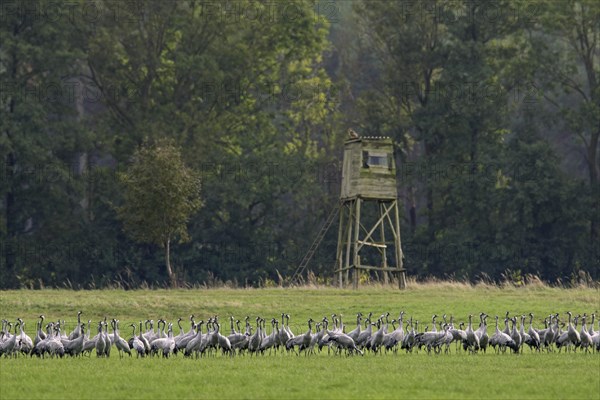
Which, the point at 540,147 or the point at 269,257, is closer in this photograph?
the point at 540,147

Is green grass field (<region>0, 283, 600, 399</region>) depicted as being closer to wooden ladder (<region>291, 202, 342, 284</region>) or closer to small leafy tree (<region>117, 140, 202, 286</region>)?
small leafy tree (<region>117, 140, 202, 286</region>)

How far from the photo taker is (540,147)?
253 feet

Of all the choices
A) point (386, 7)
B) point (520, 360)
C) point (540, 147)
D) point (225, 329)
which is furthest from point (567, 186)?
point (520, 360)

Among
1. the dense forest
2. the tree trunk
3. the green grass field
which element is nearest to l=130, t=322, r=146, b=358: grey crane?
the green grass field

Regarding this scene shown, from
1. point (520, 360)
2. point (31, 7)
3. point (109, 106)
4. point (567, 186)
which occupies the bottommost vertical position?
point (520, 360)

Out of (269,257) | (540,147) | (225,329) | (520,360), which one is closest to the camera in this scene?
(520,360)

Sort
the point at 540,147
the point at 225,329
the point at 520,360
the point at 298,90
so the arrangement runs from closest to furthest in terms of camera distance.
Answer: the point at 520,360 → the point at 225,329 → the point at 540,147 → the point at 298,90

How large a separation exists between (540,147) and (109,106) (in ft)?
82.3

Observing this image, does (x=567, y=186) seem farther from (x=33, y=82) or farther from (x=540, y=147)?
(x=33, y=82)

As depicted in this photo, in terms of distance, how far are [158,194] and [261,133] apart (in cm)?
1538

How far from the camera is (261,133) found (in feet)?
279

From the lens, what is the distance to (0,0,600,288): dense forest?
255 feet

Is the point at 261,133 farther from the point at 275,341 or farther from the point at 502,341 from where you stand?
the point at 502,341

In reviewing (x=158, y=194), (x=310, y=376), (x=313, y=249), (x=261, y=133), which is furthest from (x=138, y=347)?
(x=261, y=133)
